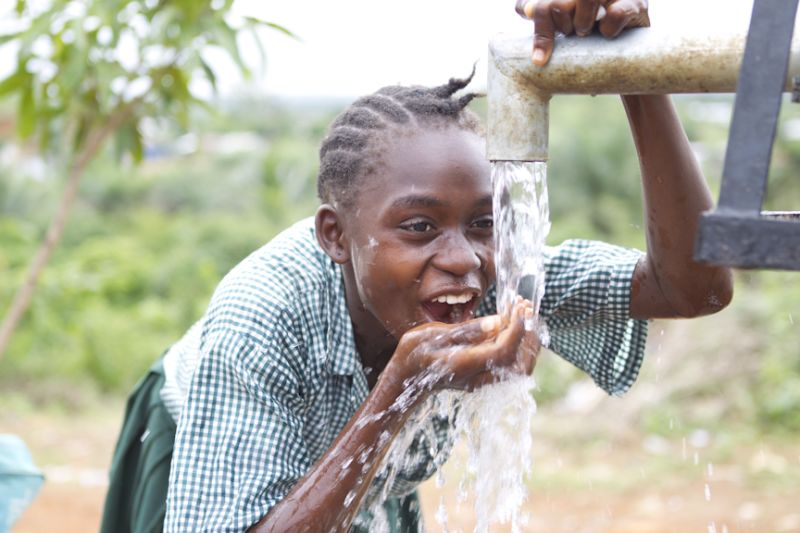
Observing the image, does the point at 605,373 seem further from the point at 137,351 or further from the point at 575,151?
the point at 575,151

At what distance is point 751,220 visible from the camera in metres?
1.10

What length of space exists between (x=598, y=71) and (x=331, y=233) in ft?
2.61

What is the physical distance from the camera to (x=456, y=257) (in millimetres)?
1880

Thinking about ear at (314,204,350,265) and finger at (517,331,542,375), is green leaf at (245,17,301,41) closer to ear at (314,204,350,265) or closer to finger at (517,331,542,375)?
ear at (314,204,350,265)

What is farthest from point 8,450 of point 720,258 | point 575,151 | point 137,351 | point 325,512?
point 575,151

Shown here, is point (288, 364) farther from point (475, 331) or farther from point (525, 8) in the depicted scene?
point (525, 8)

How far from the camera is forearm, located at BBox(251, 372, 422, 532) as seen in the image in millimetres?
1798

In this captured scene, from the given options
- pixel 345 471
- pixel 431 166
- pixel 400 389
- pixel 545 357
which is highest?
pixel 431 166

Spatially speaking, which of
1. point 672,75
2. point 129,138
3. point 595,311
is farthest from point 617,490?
point 672,75

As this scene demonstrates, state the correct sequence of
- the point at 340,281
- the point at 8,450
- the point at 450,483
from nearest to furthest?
the point at 340,281 → the point at 8,450 → the point at 450,483

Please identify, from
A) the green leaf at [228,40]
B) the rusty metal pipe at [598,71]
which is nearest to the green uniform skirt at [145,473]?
the green leaf at [228,40]

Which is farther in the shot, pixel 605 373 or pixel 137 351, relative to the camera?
pixel 137 351

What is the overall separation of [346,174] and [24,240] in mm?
7085

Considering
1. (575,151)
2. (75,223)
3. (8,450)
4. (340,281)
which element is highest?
(340,281)
